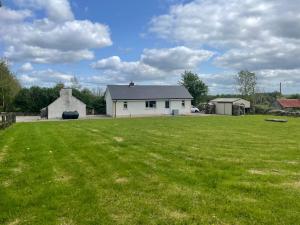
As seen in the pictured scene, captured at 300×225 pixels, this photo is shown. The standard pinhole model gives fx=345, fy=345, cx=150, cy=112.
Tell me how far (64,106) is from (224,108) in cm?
2168

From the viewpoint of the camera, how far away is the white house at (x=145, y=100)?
4600 centimetres

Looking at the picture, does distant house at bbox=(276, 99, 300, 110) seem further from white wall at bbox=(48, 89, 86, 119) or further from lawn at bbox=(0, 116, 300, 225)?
lawn at bbox=(0, 116, 300, 225)

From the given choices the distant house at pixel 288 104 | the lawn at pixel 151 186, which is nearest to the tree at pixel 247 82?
the distant house at pixel 288 104

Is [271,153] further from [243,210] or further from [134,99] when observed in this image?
[134,99]

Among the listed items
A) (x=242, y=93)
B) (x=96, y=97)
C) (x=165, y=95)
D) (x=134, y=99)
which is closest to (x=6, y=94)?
(x=96, y=97)

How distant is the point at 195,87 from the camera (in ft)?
198

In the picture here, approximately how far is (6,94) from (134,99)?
17.5 meters

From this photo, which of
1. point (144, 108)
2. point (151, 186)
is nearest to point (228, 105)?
point (144, 108)

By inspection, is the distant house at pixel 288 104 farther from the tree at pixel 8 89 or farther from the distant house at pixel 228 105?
the tree at pixel 8 89

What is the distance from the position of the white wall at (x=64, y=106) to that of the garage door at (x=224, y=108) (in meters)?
19.2

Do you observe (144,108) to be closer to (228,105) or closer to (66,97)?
(66,97)

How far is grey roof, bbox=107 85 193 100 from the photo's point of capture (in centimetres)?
4661

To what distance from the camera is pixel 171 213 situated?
17.8 feet

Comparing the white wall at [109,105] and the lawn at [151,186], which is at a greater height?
the white wall at [109,105]
